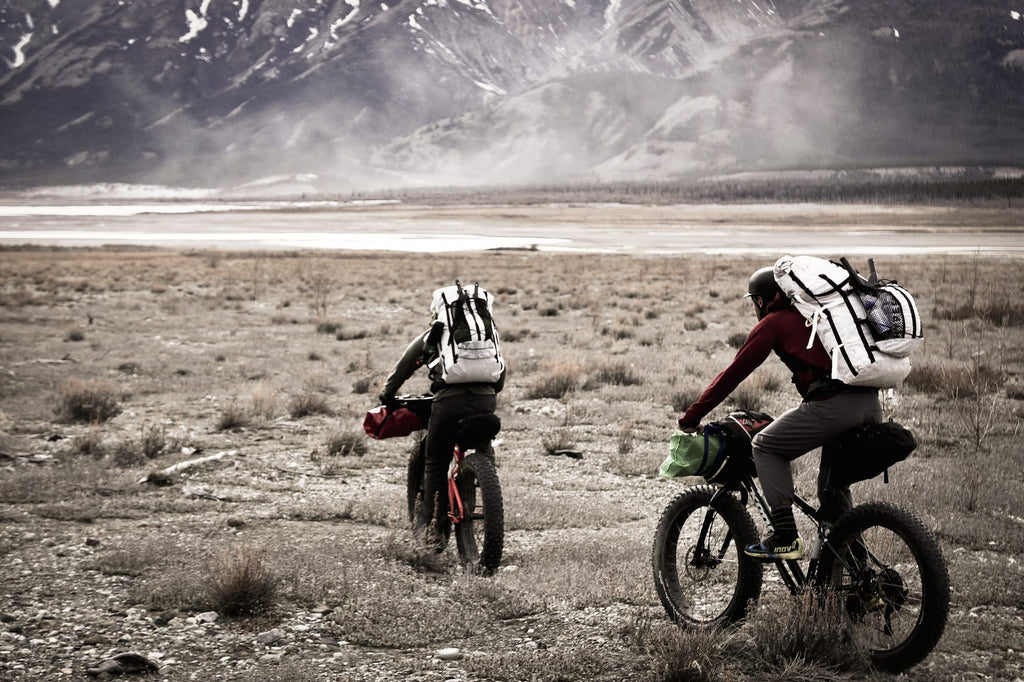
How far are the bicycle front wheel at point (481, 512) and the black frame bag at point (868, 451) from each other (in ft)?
7.12

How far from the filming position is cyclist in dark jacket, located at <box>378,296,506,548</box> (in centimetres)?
616

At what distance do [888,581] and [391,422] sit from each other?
3469 millimetres

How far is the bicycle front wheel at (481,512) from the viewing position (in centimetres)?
596

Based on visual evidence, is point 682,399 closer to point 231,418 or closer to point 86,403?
point 231,418

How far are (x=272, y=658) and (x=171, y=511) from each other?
11.0 ft

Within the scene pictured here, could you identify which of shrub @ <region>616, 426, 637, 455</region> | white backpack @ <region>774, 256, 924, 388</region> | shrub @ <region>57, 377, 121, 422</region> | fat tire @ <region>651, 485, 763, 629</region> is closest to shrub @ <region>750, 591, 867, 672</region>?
fat tire @ <region>651, 485, 763, 629</region>

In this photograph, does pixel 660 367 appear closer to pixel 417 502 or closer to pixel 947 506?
pixel 947 506

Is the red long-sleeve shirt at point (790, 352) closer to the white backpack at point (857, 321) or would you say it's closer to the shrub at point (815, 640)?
the white backpack at point (857, 321)

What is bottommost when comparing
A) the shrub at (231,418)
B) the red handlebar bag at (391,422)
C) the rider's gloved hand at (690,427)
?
the shrub at (231,418)

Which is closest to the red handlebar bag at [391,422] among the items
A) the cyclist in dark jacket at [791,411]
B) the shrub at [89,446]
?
the cyclist in dark jacket at [791,411]

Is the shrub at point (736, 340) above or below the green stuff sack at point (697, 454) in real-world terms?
above

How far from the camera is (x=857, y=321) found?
4234 millimetres

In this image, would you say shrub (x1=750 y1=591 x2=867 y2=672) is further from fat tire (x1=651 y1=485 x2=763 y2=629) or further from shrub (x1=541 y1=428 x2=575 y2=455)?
shrub (x1=541 y1=428 x2=575 y2=455)

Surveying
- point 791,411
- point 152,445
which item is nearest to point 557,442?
point 152,445
